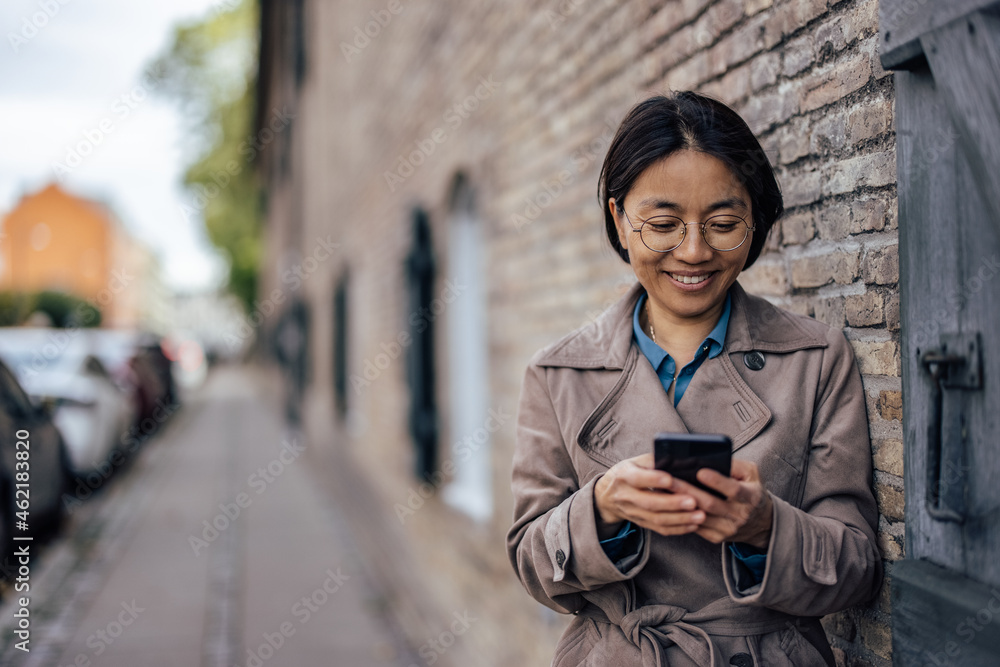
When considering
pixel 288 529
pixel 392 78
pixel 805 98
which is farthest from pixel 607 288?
pixel 288 529

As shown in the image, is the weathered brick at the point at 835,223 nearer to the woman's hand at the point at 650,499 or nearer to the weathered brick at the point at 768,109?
the weathered brick at the point at 768,109

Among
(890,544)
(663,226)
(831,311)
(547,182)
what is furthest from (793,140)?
(547,182)

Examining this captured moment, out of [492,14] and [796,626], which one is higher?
[492,14]

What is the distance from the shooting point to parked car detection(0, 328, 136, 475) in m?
9.28

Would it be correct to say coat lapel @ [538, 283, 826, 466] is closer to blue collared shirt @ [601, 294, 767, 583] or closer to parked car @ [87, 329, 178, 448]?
blue collared shirt @ [601, 294, 767, 583]

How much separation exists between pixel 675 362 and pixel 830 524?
1.40ft

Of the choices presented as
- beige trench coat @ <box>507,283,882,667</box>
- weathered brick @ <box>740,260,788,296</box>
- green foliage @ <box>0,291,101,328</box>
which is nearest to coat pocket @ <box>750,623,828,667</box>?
beige trench coat @ <box>507,283,882,667</box>

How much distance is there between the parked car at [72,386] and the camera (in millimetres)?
9281

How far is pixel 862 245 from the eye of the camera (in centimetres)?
186

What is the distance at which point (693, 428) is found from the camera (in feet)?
5.45

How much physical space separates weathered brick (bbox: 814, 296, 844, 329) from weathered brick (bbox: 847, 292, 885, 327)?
0.03 metres

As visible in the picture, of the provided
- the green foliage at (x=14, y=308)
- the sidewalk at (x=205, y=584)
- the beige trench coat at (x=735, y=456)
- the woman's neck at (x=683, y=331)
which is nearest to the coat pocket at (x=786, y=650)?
the beige trench coat at (x=735, y=456)

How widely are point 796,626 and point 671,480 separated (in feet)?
1.74

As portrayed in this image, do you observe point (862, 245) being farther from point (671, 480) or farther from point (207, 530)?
point (207, 530)
